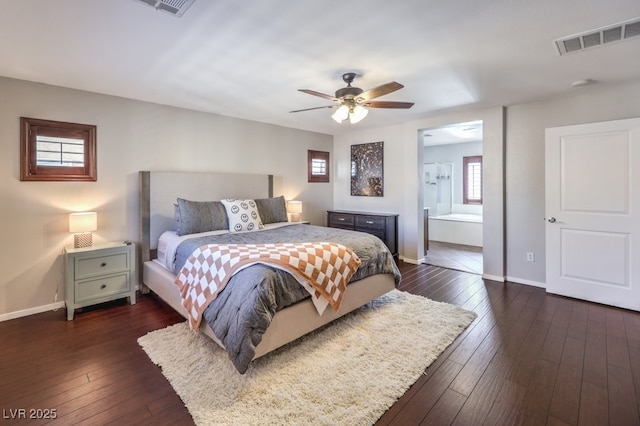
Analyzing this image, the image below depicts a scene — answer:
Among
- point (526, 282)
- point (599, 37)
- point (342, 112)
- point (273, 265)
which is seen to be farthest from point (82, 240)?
point (526, 282)

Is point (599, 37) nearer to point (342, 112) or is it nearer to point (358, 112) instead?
point (358, 112)

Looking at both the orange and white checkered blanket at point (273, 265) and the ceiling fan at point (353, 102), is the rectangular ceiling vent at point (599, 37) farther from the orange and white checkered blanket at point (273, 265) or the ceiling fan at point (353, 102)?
the orange and white checkered blanket at point (273, 265)

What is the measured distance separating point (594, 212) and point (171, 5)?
14.8 ft

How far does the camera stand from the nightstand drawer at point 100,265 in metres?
3.00

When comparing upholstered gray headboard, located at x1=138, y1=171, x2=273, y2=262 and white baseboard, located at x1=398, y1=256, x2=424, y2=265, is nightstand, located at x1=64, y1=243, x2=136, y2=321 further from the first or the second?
white baseboard, located at x1=398, y1=256, x2=424, y2=265

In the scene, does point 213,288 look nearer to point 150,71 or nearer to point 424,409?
point 424,409

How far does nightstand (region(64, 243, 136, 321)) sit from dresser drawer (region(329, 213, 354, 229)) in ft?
11.4

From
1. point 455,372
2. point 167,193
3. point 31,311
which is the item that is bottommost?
point 455,372

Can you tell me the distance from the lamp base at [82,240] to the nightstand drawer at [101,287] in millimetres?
427

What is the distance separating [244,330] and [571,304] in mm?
3641

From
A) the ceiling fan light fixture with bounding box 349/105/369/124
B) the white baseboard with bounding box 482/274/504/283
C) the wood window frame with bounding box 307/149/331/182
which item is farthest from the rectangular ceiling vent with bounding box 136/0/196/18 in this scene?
the white baseboard with bounding box 482/274/504/283

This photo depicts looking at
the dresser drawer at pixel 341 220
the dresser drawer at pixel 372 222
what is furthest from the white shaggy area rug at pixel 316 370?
the dresser drawer at pixel 341 220

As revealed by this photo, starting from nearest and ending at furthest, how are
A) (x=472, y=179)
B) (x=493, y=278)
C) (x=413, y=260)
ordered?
(x=493, y=278) → (x=413, y=260) → (x=472, y=179)

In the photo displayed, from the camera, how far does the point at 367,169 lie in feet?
18.9
